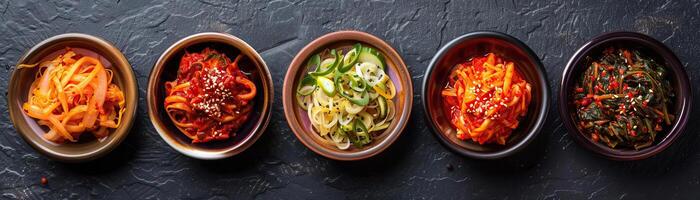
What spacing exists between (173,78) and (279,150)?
0.70 m

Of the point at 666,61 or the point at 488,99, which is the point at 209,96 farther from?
the point at 666,61

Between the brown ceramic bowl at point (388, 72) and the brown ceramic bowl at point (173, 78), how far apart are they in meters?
0.12

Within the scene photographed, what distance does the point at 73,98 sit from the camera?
3.75 metres

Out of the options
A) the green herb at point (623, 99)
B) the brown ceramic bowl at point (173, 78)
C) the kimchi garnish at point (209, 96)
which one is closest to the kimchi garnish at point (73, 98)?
the brown ceramic bowl at point (173, 78)

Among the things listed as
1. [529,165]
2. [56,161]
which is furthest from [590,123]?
[56,161]

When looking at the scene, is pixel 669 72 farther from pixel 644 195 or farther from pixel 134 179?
pixel 134 179

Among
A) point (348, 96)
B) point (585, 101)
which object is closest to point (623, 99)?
point (585, 101)

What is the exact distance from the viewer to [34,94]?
3.84 m

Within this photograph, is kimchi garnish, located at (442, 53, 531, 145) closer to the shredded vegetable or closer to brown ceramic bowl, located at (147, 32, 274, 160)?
the shredded vegetable

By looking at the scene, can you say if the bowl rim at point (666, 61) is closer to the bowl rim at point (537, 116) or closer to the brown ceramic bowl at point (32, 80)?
the bowl rim at point (537, 116)

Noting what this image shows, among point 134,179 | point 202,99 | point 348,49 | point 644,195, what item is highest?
point 348,49

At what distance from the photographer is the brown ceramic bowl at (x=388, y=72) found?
3.79 meters

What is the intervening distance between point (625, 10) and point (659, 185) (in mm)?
1006

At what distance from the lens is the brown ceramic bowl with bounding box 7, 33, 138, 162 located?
3.80 metres
